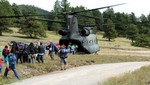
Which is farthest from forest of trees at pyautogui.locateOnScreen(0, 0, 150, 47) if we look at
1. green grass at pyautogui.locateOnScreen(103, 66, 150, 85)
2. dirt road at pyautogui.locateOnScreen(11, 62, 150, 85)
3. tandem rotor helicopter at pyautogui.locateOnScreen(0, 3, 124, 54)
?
green grass at pyautogui.locateOnScreen(103, 66, 150, 85)

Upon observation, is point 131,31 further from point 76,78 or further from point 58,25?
point 76,78

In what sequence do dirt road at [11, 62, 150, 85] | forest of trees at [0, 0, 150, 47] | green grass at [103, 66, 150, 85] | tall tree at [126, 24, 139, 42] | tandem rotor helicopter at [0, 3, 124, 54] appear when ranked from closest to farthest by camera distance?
green grass at [103, 66, 150, 85]
dirt road at [11, 62, 150, 85]
tandem rotor helicopter at [0, 3, 124, 54]
forest of trees at [0, 0, 150, 47]
tall tree at [126, 24, 139, 42]

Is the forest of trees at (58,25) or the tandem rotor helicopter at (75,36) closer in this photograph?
the tandem rotor helicopter at (75,36)

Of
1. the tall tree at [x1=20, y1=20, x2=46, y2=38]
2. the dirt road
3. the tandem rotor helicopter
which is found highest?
the tandem rotor helicopter

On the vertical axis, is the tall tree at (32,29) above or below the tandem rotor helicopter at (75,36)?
below

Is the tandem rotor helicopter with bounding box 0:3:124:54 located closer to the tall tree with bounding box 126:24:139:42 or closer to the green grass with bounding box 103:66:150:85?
the green grass with bounding box 103:66:150:85

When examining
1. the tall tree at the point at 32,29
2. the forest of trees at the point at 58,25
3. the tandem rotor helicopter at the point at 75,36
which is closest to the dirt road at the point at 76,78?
the tandem rotor helicopter at the point at 75,36

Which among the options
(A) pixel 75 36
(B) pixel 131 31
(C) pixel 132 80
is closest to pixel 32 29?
(B) pixel 131 31

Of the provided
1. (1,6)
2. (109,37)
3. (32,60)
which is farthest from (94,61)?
(109,37)

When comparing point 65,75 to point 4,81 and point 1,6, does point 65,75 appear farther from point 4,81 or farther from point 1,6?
point 1,6

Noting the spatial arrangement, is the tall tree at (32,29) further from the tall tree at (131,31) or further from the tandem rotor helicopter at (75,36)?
the tandem rotor helicopter at (75,36)

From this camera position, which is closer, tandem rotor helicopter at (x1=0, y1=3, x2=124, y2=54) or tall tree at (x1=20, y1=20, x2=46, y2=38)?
tandem rotor helicopter at (x1=0, y1=3, x2=124, y2=54)

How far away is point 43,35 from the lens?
98.9 meters

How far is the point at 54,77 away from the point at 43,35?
74.3m
